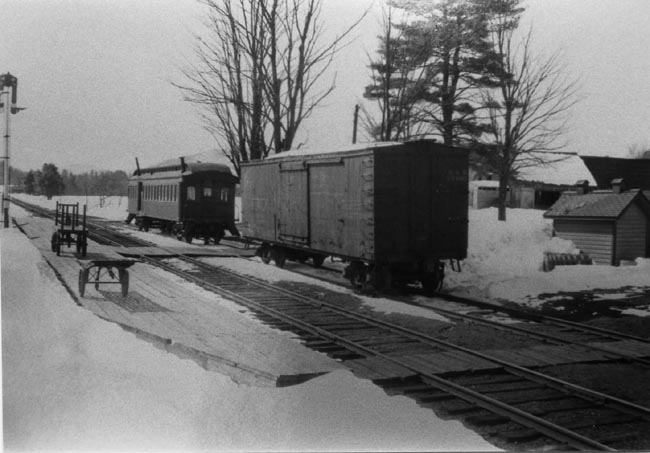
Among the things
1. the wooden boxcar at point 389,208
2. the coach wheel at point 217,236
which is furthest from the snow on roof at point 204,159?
the wooden boxcar at point 389,208

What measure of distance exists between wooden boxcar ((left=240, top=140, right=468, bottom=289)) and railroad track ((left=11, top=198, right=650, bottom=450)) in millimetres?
2493

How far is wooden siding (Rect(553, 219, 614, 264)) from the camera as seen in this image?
18469 millimetres

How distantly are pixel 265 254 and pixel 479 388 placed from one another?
1126cm

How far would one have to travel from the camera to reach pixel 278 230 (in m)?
16.0

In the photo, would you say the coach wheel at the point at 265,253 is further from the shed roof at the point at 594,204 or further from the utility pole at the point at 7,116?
the utility pole at the point at 7,116

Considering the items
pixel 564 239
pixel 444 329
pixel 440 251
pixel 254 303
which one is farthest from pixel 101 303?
pixel 564 239

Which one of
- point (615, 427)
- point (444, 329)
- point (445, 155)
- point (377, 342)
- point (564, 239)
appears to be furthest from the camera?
point (564, 239)

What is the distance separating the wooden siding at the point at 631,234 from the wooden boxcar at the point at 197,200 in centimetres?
1315

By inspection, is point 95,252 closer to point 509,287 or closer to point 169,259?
point 169,259

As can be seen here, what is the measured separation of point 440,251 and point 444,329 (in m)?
3.63

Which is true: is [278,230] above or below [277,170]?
below

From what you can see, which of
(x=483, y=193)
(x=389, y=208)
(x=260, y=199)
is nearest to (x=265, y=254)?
(x=260, y=199)

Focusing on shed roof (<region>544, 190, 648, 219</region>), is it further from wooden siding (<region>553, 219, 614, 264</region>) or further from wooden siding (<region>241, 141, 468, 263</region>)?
wooden siding (<region>241, 141, 468, 263</region>)

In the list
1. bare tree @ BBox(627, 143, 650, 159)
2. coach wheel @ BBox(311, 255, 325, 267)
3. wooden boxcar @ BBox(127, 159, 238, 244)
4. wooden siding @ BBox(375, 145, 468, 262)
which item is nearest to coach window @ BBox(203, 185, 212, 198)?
wooden boxcar @ BBox(127, 159, 238, 244)
